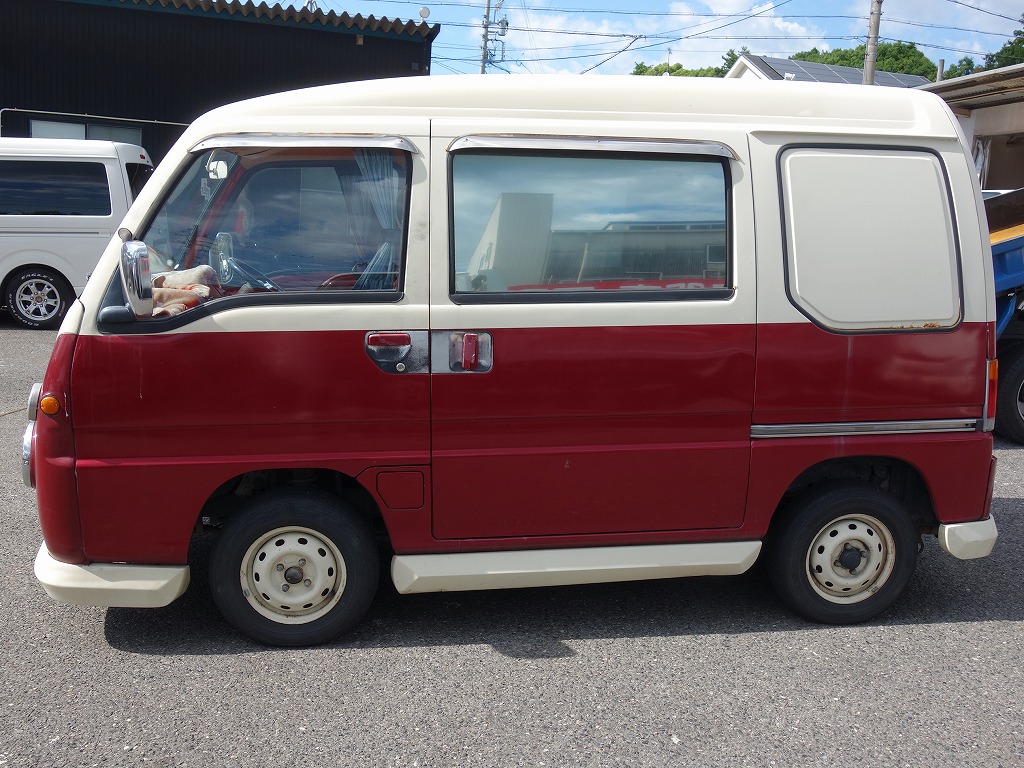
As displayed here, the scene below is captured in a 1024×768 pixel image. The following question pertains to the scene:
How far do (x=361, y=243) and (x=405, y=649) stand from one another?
165cm

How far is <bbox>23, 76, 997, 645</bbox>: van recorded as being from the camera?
3.51m

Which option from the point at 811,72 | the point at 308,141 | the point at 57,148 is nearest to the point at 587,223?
the point at 308,141

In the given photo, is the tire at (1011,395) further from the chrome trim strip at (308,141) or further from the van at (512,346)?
the chrome trim strip at (308,141)

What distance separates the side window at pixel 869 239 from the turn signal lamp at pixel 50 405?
2871mm

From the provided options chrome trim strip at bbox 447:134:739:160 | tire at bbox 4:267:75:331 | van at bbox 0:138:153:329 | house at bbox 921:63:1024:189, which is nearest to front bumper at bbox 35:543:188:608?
chrome trim strip at bbox 447:134:739:160

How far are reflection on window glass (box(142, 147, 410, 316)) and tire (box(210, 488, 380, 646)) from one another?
0.88 meters

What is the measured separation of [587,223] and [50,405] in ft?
7.06

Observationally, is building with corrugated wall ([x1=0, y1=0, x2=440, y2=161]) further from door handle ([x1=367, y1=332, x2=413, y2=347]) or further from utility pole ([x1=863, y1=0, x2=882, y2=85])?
door handle ([x1=367, y1=332, x2=413, y2=347])

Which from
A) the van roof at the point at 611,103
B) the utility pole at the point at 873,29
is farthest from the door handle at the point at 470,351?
the utility pole at the point at 873,29

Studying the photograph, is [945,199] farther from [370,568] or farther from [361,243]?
[370,568]

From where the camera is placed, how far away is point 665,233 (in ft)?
12.4

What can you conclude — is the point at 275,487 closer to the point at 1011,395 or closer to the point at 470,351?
the point at 470,351

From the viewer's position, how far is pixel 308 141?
11.6 feet

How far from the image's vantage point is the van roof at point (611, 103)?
11.9 ft
